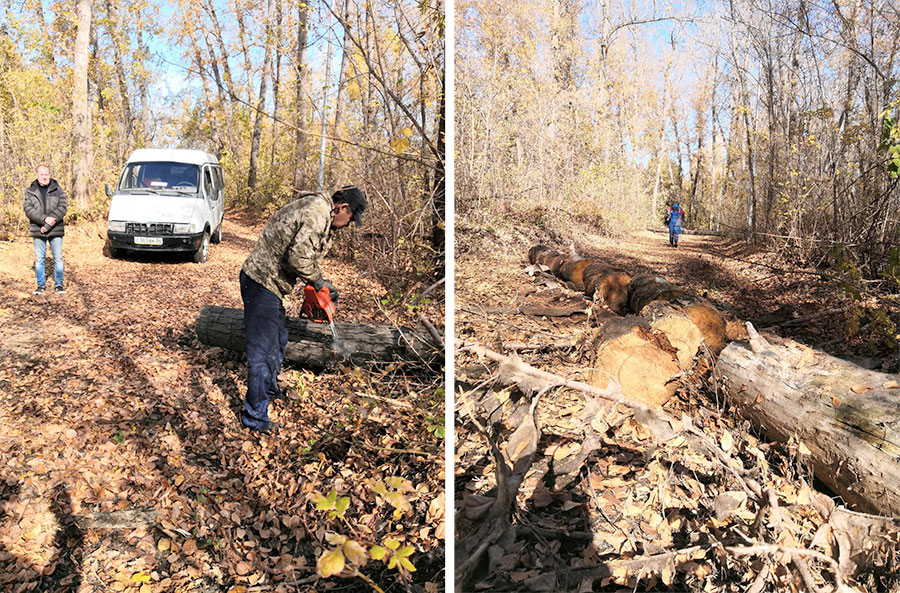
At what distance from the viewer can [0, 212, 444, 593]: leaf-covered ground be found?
75.3 inches

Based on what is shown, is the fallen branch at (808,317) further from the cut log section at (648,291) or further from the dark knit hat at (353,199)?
the dark knit hat at (353,199)

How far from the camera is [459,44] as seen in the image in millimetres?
2133

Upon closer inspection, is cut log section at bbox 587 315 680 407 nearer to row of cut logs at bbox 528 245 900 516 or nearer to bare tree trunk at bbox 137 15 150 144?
row of cut logs at bbox 528 245 900 516

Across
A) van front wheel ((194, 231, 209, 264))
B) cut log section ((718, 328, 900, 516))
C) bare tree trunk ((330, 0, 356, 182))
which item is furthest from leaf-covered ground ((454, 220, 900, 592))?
van front wheel ((194, 231, 209, 264))

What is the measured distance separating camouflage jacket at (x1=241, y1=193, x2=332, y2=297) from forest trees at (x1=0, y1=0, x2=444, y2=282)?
258 millimetres

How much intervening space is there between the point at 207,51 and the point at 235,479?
11650mm

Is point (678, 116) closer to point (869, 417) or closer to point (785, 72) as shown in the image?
point (785, 72)

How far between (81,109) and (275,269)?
28.8ft

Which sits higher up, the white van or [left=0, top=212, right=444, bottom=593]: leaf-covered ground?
the white van

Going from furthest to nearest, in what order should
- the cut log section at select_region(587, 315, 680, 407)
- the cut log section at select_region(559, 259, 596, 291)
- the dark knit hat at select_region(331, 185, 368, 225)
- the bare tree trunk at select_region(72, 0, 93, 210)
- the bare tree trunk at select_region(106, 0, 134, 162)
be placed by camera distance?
the bare tree trunk at select_region(106, 0, 134, 162)
the bare tree trunk at select_region(72, 0, 93, 210)
the cut log section at select_region(559, 259, 596, 291)
the dark knit hat at select_region(331, 185, 368, 225)
the cut log section at select_region(587, 315, 680, 407)

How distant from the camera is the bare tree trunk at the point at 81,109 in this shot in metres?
9.20

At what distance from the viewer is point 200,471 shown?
262cm

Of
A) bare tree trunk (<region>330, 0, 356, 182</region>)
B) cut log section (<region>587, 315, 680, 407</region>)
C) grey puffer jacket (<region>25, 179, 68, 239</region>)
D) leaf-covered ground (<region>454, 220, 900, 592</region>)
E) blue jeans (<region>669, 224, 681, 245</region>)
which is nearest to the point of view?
leaf-covered ground (<region>454, 220, 900, 592</region>)

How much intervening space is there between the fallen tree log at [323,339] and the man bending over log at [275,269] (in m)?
0.47
